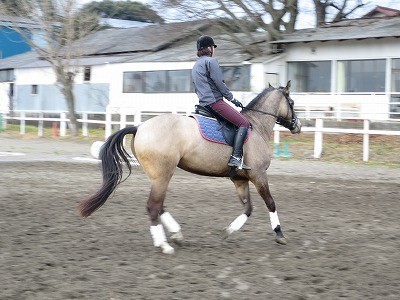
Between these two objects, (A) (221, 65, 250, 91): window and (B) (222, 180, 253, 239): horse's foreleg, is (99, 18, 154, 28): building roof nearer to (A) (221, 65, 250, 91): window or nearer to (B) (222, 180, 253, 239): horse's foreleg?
(A) (221, 65, 250, 91): window

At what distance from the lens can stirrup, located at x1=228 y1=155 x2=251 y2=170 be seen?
8523 mm

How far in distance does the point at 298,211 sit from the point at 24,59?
40670 millimetres

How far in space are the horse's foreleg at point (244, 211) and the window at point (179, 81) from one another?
26119 mm

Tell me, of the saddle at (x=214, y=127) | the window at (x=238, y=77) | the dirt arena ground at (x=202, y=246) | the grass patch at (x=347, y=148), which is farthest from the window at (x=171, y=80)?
the saddle at (x=214, y=127)

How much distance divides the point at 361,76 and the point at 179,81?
30.8ft

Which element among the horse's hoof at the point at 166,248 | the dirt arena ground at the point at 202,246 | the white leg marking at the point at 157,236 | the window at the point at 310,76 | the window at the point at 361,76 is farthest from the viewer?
the window at the point at 310,76

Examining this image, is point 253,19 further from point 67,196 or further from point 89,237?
point 89,237

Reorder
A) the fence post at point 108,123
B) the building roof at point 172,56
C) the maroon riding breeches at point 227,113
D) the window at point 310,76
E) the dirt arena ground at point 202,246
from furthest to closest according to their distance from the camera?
1. the building roof at point 172,56
2. the window at point 310,76
3. the fence post at point 108,123
4. the maroon riding breeches at point 227,113
5. the dirt arena ground at point 202,246

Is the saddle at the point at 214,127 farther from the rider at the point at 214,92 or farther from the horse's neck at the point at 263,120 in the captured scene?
the horse's neck at the point at 263,120

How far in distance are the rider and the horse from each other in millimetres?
122

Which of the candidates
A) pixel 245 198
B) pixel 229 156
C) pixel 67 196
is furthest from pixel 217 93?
pixel 67 196

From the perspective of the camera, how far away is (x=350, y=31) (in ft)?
105

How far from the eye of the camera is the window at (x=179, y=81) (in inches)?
1382

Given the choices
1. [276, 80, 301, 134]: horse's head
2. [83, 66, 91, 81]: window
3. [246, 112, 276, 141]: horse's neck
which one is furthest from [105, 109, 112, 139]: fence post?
[246, 112, 276, 141]: horse's neck
